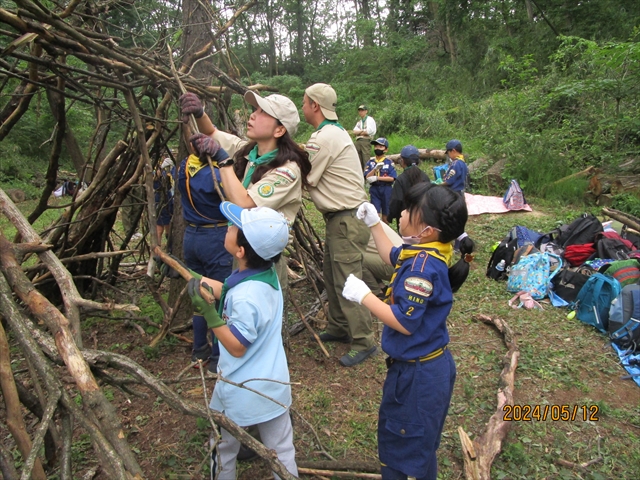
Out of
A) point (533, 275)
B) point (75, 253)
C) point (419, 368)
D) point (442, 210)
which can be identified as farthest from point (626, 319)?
point (75, 253)

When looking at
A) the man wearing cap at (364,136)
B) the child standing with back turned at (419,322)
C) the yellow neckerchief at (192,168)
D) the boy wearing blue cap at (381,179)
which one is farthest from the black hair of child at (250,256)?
the man wearing cap at (364,136)

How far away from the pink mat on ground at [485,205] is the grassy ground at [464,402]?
3.48 meters

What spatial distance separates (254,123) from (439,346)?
4.86 ft

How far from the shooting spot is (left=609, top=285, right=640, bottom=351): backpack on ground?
371cm

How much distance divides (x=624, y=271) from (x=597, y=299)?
17.3 inches

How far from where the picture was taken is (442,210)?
173cm

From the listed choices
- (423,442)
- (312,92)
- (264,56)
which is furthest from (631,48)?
(264,56)

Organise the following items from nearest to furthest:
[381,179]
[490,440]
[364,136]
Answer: [490,440]
[381,179]
[364,136]

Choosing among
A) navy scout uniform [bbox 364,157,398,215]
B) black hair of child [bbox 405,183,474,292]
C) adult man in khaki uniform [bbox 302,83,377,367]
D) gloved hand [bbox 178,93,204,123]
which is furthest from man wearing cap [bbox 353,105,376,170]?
black hair of child [bbox 405,183,474,292]

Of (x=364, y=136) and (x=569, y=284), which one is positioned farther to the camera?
(x=364, y=136)

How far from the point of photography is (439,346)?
72.1 inches

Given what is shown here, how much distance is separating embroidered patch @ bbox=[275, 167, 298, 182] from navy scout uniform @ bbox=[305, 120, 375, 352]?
59 centimetres

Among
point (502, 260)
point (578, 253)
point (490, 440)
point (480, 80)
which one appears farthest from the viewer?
point (480, 80)
